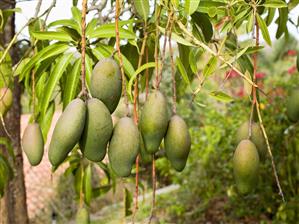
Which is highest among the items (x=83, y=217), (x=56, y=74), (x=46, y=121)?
(x=56, y=74)

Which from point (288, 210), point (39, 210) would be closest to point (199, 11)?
point (288, 210)

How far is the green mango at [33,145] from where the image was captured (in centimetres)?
75

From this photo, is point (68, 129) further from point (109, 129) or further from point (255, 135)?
point (255, 135)

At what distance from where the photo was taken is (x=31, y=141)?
2.50 feet

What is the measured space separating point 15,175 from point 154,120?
1151 mm

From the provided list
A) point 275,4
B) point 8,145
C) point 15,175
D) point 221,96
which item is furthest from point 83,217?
point 15,175

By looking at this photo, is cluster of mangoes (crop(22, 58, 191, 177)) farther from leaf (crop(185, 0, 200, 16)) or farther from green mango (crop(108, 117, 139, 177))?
leaf (crop(185, 0, 200, 16))

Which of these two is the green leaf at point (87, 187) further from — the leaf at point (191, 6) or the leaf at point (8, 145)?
the leaf at point (191, 6)

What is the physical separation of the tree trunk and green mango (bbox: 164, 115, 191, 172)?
1.06 meters

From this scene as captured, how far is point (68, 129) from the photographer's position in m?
0.54

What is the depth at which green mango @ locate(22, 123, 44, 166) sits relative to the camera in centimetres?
75

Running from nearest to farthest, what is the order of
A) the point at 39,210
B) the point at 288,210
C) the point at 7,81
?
the point at 7,81 → the point at 288,210 → the point at 39,210

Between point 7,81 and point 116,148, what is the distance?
56 centimetres

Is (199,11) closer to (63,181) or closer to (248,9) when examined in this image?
(248,9)
